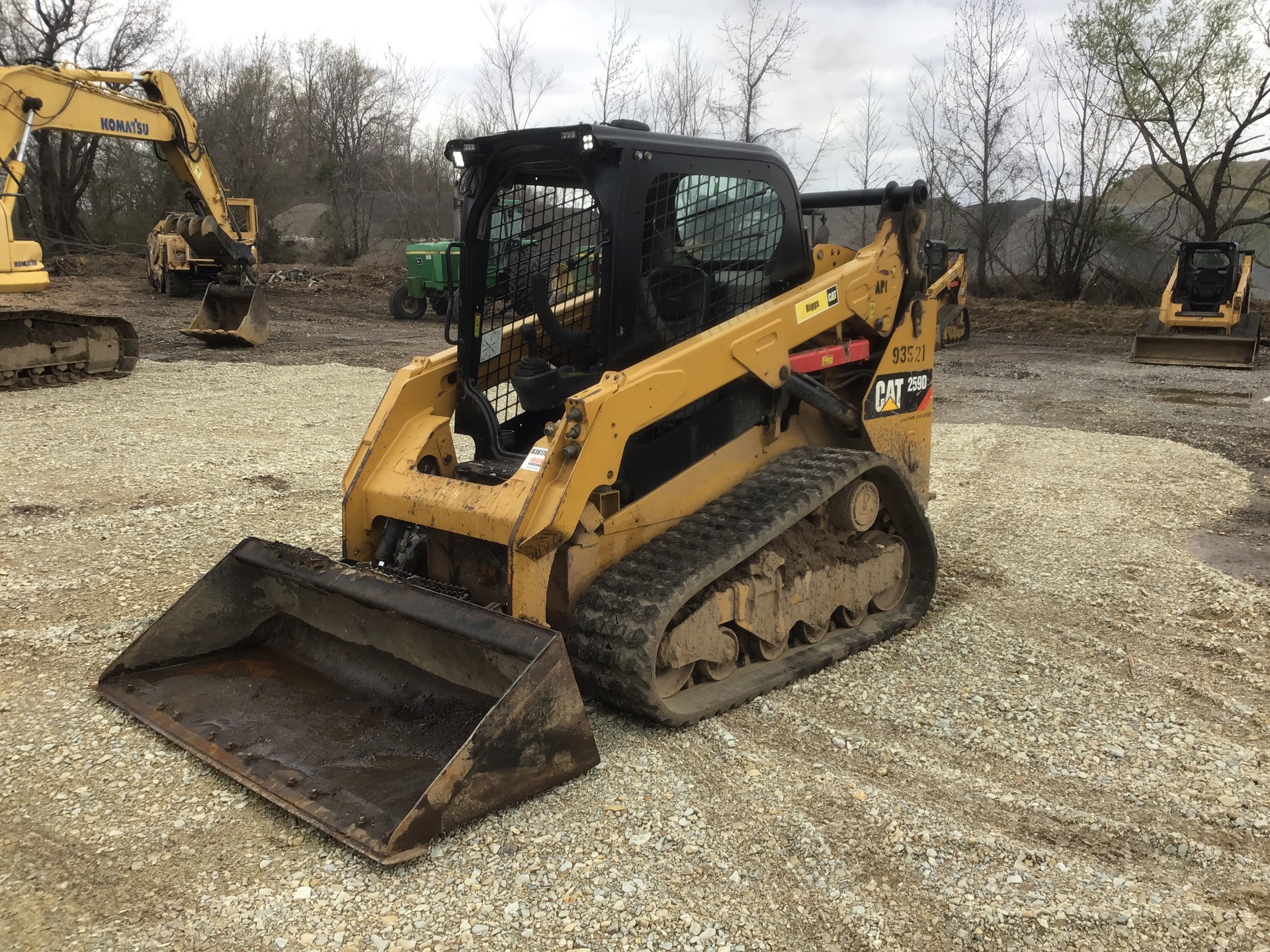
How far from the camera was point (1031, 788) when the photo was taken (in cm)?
350

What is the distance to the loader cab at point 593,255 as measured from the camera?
3938 millimetres

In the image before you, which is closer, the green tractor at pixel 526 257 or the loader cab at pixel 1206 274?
the green tractor at pixel 526 257

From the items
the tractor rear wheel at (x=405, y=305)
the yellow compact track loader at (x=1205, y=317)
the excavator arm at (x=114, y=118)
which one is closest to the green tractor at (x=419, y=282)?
the tractor rear wheel at (x=405, y=305)

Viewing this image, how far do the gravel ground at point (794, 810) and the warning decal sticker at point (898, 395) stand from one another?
1.05 m

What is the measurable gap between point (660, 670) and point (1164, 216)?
24722mm

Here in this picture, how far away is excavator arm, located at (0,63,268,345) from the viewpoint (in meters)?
10.9

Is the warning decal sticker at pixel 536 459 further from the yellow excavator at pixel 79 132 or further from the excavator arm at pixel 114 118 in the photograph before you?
the excavator arm at pixel 114 118

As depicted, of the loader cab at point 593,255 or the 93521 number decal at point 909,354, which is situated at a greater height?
the loader cab at point 593,255

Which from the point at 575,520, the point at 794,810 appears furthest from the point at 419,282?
the point at 794,810

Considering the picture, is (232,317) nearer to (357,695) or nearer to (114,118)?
(114,118)

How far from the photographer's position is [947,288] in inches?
352

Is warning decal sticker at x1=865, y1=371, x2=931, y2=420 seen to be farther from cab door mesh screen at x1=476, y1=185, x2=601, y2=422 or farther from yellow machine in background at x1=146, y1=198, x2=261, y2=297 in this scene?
yellow machine in background at x1=146, y1=198, x2=261, y2=297

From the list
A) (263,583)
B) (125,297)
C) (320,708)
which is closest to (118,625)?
(263,583)

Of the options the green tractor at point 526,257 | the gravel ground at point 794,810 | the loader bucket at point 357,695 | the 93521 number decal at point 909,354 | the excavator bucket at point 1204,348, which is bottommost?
the gravel ground at point 794,810
